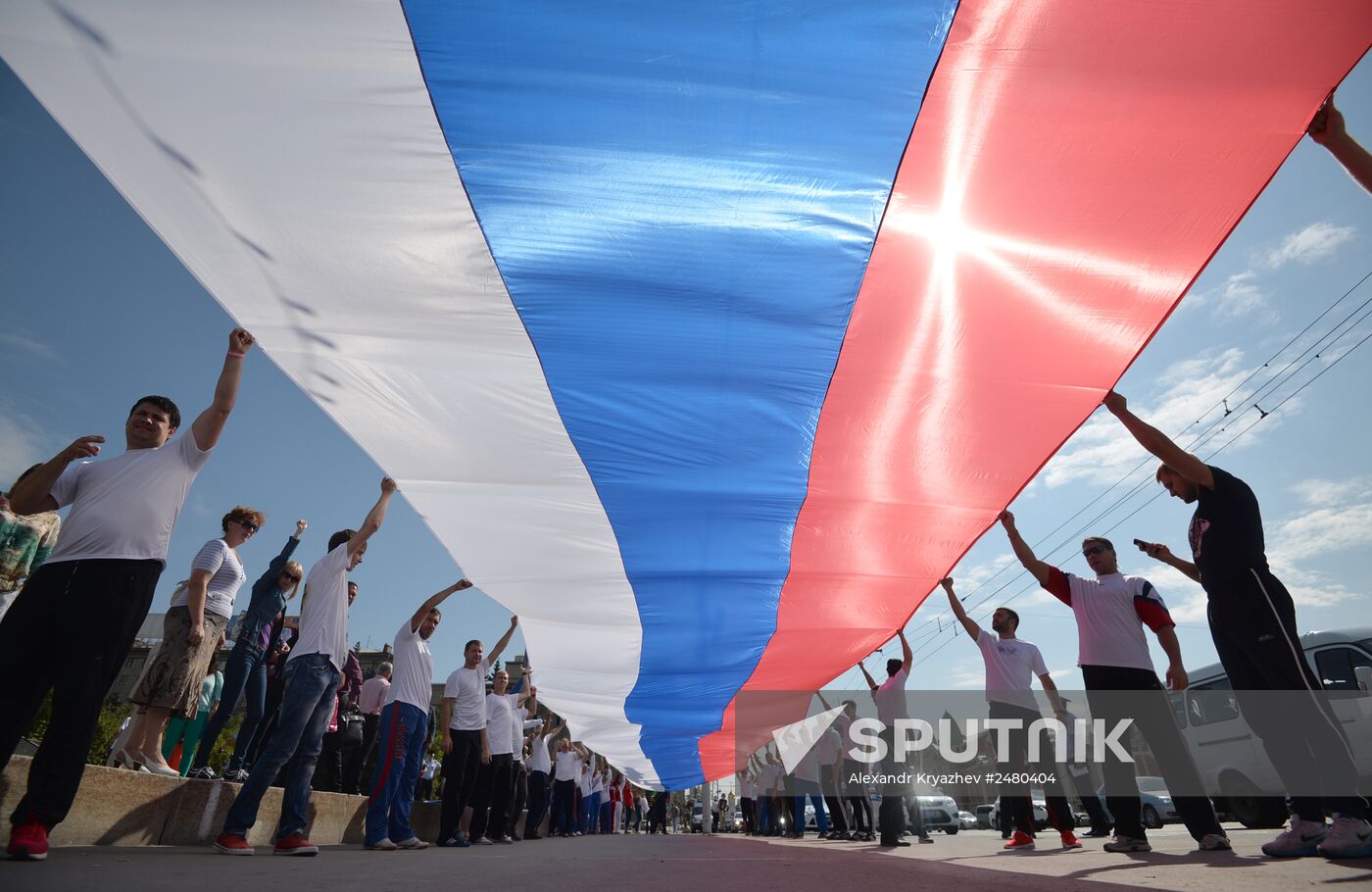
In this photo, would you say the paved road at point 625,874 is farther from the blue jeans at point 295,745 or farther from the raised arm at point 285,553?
the raised arm at point 285,553

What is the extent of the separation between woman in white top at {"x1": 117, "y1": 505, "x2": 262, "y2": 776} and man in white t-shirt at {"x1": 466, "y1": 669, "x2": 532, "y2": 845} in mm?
2834

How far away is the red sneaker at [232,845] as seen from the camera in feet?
10.4

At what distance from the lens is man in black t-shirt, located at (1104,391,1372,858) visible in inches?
99.6

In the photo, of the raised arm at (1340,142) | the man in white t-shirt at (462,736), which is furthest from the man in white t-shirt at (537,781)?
the raised arm at (1340,142)

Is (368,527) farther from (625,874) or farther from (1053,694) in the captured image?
(1053,694)

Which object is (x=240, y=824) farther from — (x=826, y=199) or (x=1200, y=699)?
(x=1200, y=699)

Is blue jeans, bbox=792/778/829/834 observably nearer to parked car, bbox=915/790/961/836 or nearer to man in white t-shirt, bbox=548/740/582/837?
man in white t-shirt, bbox=548/740/582/837

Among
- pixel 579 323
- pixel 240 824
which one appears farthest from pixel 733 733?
pixel 579 323

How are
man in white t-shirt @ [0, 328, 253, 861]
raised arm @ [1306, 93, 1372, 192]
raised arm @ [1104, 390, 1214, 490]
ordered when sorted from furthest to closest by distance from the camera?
raised arm @ [1104, 390, 1214, 490]
man in white t-shirt @ [0, 328, 253, 861]
raised arm @ [1306, 93, 1372, 192]

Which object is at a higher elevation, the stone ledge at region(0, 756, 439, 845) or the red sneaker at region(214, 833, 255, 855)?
the stone ledge at region(0, 756, 439, 845)

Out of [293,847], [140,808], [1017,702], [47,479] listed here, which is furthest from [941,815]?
[47,479]

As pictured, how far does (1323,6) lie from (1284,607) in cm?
204

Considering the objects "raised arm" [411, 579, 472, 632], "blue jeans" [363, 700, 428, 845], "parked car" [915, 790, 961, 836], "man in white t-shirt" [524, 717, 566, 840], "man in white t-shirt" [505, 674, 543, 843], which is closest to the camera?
"blue jeans" [363, 700, 428, 845]

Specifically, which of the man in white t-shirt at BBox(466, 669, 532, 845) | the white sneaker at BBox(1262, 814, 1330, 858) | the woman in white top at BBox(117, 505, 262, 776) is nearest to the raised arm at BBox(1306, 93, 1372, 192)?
the white sneaker at BBox(1262, 814, 1330, 858)
